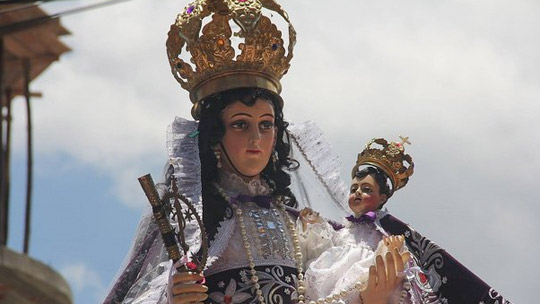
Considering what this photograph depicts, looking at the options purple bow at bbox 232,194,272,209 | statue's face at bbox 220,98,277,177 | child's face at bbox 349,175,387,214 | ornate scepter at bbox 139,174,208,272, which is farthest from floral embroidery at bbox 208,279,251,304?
child's face at bbox 349,175,387,214

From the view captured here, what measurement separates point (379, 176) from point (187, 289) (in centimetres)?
182

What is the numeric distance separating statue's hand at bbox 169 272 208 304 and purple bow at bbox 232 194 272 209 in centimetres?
85

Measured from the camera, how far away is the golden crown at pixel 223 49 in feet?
31.3

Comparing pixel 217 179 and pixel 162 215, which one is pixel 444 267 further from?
pixel 162 215

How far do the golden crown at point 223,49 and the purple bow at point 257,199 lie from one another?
581mm

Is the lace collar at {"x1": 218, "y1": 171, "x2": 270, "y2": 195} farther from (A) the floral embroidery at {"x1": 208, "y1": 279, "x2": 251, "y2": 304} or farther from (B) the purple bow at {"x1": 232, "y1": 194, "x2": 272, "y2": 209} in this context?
(A) the floral embroidery at {"x1": 208, "y1": 279, "x2": 251, "y2": 304}

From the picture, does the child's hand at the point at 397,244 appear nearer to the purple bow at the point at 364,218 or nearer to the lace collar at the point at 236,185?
the purple bow at the point at 364,218

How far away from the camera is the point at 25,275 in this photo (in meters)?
6.14

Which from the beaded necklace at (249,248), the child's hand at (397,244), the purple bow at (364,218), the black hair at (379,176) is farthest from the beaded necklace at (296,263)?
the black hair at (379,176)

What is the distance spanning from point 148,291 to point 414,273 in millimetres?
1500

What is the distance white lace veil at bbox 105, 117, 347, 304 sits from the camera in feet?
29.9

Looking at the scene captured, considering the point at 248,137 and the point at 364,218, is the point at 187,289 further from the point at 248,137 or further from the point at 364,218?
the point at 364,218

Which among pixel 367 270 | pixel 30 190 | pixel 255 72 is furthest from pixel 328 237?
pixel 30 190

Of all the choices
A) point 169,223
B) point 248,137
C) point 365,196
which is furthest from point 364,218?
point 169,223
